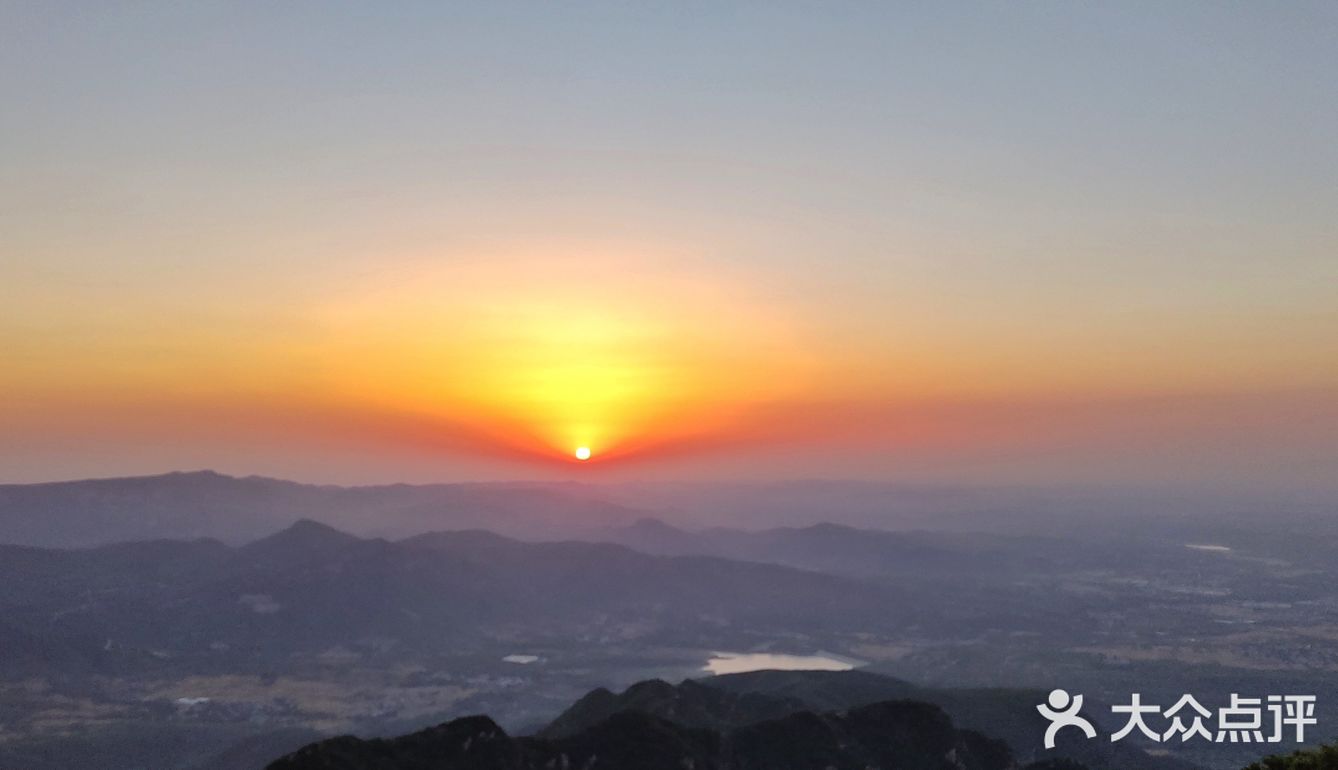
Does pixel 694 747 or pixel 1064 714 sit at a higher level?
pixel 1064 714

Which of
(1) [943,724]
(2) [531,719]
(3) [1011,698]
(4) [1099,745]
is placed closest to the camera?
(1) [943,724]

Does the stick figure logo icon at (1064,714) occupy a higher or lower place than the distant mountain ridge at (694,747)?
higher

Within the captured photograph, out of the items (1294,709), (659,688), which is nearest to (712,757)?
(659,688)

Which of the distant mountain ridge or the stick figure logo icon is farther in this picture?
the distant mountain ridge

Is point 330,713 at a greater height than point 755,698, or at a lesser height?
lesser

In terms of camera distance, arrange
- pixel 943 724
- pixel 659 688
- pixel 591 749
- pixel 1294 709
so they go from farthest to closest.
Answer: pixel 659 688
pixel 943 724
pixel 591 749
pixel 1294 709

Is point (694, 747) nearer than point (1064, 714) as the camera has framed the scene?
No

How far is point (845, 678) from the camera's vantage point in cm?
14950

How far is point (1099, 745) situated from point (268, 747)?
110256 mm

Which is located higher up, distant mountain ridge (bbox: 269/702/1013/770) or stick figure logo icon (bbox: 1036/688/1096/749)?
stick figure logo icon (bbox: 1036/688/1096/749)

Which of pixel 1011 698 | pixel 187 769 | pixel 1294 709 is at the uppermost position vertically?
pixel 1294 709

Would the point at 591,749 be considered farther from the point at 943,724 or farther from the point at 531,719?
the point at 531,719

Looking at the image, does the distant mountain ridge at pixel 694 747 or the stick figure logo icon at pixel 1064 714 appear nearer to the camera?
the stick figure logo icon at pixel 1064 714

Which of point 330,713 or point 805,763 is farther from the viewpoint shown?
point 330,713
